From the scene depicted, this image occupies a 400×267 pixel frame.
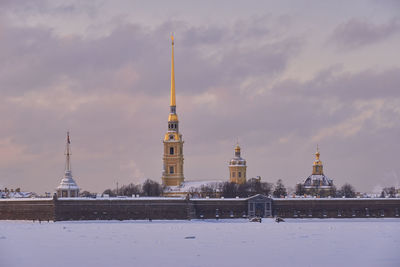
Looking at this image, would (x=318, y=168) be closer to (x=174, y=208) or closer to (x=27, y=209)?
(x=174, y=208)

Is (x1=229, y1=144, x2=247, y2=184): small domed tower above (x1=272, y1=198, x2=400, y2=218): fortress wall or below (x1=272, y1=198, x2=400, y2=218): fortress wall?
above

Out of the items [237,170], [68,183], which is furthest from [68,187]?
[237,170]

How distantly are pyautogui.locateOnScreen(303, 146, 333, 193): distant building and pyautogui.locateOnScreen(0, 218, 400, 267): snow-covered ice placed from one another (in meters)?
62.4

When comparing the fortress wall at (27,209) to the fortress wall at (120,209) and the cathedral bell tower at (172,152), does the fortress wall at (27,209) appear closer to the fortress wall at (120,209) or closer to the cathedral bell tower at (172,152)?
the fortress wall at (120,209)

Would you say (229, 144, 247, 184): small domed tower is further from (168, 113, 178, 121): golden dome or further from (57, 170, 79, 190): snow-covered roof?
(57, 170, 79, 190): snow-covered roof

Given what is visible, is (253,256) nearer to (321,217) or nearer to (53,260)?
(53,260)

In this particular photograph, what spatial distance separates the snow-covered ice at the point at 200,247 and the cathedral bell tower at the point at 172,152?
5847 cm

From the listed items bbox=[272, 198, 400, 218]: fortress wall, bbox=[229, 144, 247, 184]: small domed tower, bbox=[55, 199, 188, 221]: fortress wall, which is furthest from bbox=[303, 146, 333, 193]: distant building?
bbox=[55, 199, 188, 221]: fortress wall

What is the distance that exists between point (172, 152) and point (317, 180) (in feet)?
65.2

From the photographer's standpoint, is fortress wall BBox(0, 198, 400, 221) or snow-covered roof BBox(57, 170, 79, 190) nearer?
fortress wall BBox(0, 198, 400, 221)

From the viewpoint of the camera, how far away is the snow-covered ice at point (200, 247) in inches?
1740

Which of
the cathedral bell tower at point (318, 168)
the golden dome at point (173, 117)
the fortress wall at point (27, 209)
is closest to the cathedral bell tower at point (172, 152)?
the golden dome at point (173, 117)

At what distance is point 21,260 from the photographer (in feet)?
146

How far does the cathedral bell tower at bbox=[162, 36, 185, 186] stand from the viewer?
12738 cm
